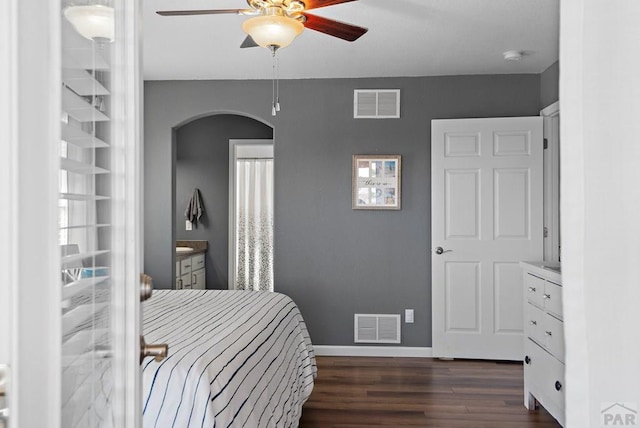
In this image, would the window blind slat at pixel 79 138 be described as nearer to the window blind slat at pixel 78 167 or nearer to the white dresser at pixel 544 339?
the window blind slat at pixel 78 167

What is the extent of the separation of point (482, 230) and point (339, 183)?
1.30m

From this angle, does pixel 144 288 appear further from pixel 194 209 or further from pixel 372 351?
pixel 194 209

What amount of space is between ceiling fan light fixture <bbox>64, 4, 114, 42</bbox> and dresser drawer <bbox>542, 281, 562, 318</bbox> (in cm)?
273

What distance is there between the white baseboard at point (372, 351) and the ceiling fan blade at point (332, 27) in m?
2.93

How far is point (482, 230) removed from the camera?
15.5 feet

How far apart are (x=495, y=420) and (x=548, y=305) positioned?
787 mm

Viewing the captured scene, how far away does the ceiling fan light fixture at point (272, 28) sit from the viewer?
8.22 feet

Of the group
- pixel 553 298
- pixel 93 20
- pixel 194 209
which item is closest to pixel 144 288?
pixel 93 20

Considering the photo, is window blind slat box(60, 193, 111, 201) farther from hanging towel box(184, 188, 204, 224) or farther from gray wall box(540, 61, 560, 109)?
hanging towel box(184, 188, 204, 224)

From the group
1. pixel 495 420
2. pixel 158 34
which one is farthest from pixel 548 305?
pixel 158 34

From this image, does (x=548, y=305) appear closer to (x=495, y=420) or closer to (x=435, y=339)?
(x=495, y=420)

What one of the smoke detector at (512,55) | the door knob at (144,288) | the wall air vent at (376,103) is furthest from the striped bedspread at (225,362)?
the smoke detector at (512,55)

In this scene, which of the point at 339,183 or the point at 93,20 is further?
the point at 339,183
